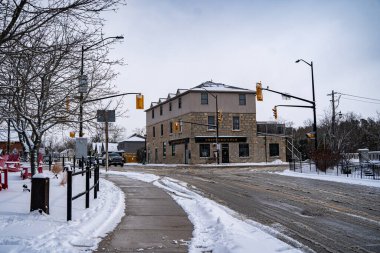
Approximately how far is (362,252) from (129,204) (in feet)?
22.8

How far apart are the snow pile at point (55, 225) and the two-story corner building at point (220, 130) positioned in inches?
1534

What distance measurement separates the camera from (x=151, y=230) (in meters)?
7.61

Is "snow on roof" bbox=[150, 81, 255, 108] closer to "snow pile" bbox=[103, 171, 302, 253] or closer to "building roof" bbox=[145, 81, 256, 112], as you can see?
"building roof" bbox=[145, 81, 256, 112]

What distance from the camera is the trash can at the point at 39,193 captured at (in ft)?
26.8

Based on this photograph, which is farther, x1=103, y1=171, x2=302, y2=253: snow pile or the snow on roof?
the snow on roof

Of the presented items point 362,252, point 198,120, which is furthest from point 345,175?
point 198,120

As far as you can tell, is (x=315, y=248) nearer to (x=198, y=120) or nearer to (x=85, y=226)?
(x=85, y=226)

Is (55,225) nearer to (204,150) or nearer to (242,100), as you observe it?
(204,150)

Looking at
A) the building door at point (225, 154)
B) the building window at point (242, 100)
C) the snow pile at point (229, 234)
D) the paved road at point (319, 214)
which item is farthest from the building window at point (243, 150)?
the snow pile at point (229, 234)

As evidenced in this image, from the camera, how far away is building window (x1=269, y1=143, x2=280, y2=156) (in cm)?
5412

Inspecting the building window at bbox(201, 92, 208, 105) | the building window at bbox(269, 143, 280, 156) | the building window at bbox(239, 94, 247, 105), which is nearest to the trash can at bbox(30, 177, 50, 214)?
the building window at bbox(201, 92, 208, 105)

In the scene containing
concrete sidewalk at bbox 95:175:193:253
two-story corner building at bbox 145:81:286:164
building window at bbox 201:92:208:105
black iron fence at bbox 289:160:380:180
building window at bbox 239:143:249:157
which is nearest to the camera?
concrete sidewalk at bbox 95:175:193:253

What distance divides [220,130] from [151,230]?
44.2 meters

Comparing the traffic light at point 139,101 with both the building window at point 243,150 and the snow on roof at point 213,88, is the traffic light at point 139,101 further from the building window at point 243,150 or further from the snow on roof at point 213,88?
the building window at point 243,150
